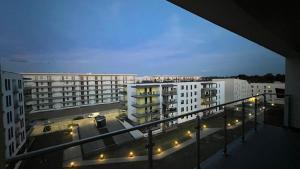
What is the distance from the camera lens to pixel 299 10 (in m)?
1.64

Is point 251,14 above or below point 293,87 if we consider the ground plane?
above

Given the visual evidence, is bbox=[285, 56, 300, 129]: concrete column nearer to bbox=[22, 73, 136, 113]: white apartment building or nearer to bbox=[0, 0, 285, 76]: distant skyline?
bbox=[0, 0, 285, 76]: distant skyline

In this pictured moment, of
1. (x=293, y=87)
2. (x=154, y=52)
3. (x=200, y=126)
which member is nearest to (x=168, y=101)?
(x=293, y=87)

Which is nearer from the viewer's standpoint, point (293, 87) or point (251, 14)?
point (251, 14)

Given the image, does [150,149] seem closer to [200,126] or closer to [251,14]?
[200,126]

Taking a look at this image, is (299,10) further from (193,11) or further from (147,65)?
(147,65)

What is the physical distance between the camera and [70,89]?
26531 millimetres

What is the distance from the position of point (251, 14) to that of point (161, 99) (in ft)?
57.9

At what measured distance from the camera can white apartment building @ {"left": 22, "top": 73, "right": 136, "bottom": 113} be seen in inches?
939

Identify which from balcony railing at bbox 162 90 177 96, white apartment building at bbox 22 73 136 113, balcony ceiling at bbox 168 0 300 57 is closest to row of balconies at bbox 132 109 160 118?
balcony railing at bbox 162 90 177 96

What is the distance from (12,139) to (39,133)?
6.06 meters

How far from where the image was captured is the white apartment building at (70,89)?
23859 millimetres

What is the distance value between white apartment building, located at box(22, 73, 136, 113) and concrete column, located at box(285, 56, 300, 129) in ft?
76.7

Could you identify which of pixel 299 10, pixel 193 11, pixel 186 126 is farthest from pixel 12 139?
pixel 299 10
